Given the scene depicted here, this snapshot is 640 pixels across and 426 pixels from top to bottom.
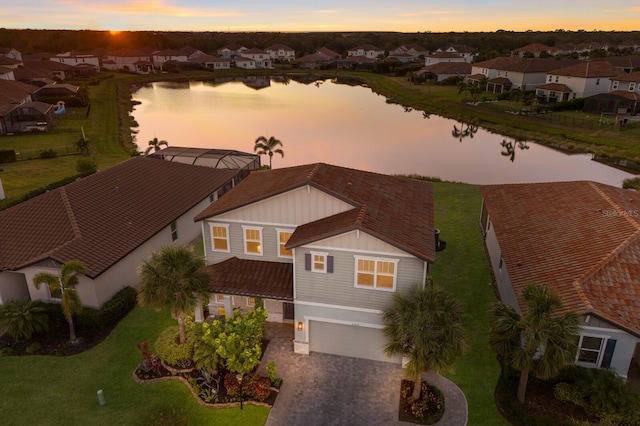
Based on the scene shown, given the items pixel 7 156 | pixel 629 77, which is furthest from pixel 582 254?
pixel 629 77

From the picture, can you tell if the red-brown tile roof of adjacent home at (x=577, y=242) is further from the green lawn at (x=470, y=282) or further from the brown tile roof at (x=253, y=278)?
the brown tile roof at (x=253, y=278)

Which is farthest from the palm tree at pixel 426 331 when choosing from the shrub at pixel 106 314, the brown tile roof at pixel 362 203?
the shrub at pixel 106 314

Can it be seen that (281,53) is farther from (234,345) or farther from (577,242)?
(234,345)

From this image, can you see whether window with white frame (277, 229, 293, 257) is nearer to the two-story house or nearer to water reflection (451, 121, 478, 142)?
the two-story house

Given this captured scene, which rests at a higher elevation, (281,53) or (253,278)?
(281,53)

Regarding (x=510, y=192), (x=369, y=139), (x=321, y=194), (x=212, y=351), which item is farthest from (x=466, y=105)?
(x=212, y=351)

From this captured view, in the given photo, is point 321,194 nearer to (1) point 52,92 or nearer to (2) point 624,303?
(2) point 624,303
